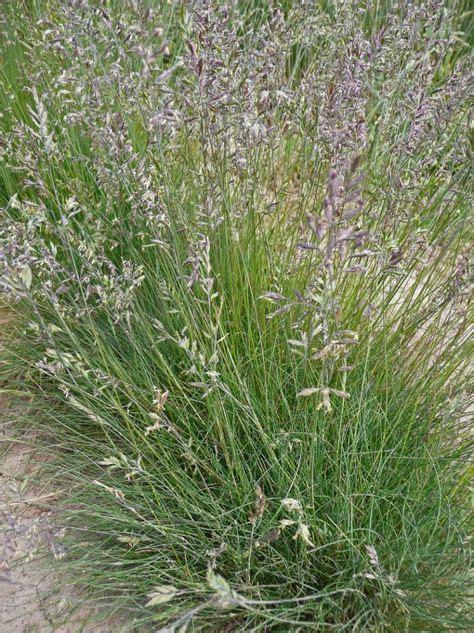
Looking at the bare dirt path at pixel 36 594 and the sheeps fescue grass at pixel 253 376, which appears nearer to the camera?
the sheeps fescue grass at pixel 253 376

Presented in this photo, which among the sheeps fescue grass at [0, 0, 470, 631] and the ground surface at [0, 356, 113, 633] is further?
the ground surface at [0, 356, 113, 633]

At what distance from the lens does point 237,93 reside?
205cm

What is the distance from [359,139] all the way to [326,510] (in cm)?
122

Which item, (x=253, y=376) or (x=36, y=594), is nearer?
(x=36, y=594)

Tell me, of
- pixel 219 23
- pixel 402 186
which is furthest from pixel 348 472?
pixel 219 23

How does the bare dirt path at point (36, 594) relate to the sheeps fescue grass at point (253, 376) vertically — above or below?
below

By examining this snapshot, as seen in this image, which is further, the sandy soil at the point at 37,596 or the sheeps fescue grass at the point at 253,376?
the sandy soil at the point at 37,596

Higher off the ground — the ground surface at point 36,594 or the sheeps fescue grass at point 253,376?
the sheeps fescue grass at point 253,376

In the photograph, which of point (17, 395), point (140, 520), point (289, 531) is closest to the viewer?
point (289, 531)

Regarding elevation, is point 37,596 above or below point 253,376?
below

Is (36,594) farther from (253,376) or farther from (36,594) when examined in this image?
(253,376)

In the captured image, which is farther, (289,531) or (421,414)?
(421,414)

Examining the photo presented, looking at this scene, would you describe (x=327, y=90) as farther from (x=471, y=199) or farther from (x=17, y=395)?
(x=17, y=395)

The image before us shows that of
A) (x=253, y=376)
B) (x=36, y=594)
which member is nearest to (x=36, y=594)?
(x=36, y=594)
